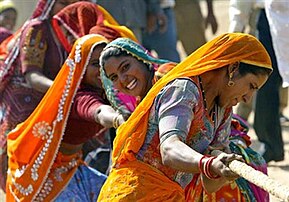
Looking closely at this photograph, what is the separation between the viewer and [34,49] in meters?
6.98

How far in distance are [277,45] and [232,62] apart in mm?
3154

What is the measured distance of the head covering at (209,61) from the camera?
4.55 metres

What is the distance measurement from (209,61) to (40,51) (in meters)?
2.55

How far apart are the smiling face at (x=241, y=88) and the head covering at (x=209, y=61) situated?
0.18 ft

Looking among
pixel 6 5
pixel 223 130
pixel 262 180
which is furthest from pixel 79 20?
pixel 6 5

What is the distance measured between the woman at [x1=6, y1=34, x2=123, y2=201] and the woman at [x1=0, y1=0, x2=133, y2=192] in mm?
341

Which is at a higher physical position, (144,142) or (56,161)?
(144,142)

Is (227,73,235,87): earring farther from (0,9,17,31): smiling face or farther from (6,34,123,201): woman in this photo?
(0,9,17,31): smiling face

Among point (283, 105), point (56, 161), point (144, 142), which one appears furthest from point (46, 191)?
point (283, 105)

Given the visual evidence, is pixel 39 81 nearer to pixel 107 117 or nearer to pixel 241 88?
pixel 107 117

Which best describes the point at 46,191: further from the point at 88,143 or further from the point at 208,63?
the point at 208,63

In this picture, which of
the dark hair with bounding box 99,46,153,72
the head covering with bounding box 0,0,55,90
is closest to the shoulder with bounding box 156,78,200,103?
the dark hair with bounding box 99,46,153,72

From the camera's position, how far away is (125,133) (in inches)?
186

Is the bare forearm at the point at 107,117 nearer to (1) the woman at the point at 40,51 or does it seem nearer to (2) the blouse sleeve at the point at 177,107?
(1) the woman at the point at 40,51
